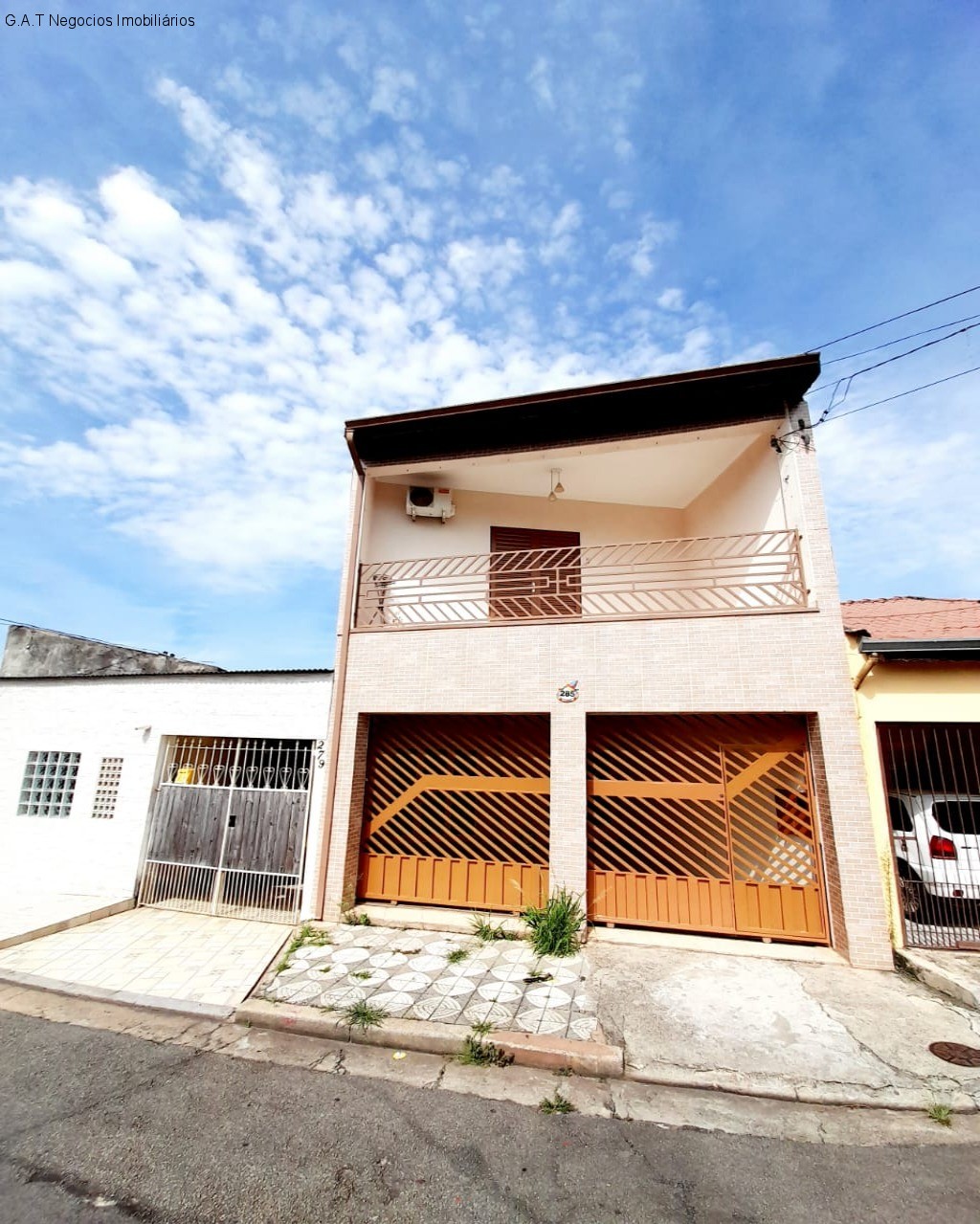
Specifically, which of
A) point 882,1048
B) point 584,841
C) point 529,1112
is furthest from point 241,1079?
point 882,1048

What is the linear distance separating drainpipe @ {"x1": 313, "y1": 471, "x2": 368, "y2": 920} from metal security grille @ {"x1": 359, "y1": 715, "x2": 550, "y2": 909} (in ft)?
1.92

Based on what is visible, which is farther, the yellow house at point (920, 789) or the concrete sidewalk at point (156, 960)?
the yellow house at point (920, 789)

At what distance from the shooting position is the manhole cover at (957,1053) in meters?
4.03

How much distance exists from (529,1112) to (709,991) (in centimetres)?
247

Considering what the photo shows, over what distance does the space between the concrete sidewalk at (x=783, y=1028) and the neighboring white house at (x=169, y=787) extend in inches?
177

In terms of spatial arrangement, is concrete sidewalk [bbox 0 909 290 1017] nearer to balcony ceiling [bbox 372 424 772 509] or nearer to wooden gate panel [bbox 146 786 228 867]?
wooden gate panel [bbox 146 786 228 867]

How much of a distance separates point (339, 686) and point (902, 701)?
716 centimetres

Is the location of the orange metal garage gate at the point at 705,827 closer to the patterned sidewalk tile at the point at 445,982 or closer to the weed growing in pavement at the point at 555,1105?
the patterned sidewalk tile at the point at 445,982

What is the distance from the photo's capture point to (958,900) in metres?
6.11

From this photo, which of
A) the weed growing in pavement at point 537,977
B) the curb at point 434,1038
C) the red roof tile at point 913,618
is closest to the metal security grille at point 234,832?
the curb at point 434,1038

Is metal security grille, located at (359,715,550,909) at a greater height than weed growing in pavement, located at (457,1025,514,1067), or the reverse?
metal security grille, located at (359,715,550,909)

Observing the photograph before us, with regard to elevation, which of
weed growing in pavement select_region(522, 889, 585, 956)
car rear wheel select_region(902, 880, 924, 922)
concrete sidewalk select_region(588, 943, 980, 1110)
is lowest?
concrete sidewalk select_region(588, 943, 980, 1110)

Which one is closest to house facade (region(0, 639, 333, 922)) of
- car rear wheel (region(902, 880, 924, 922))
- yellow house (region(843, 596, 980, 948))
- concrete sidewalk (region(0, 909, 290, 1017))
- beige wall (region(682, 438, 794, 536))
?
concrete sidewalk (region(0, 909, 290, 1017))

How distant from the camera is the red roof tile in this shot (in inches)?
266
